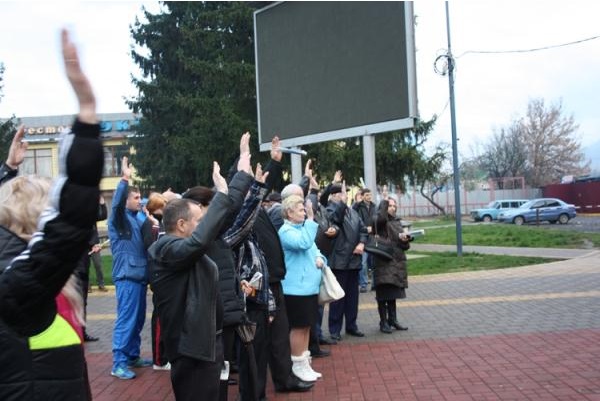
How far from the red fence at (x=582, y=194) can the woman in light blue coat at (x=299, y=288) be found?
143 feet

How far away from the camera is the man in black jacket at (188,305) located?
11.7ft

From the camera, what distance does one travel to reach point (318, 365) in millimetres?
6664

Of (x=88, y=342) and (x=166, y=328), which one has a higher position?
(x=166, y=328)

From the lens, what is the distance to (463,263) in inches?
609

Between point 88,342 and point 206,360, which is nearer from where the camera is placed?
point 206,360

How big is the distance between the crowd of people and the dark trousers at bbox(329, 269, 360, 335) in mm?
16

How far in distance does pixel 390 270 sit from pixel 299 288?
2.41 m

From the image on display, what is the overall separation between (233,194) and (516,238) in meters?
20.3

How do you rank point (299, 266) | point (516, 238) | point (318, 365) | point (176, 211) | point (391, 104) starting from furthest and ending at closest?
1. point (516, 238)
2. point (391, 104)
3. point (318, 365)
4. point (299, 266)
5. point (176, 211)

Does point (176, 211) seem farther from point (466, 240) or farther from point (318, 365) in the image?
point (466, 240)

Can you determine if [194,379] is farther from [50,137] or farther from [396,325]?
[50,137]

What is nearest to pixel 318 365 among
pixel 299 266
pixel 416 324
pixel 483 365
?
pixel 299 266

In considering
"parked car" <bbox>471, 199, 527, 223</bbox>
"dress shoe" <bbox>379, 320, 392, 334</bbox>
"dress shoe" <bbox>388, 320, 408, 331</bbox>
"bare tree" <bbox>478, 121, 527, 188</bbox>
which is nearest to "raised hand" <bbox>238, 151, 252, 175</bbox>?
"dress shoe" <bbox>379, 320, 392, 334</bbox>

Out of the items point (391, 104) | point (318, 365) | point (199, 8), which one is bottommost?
point (318, 365)
